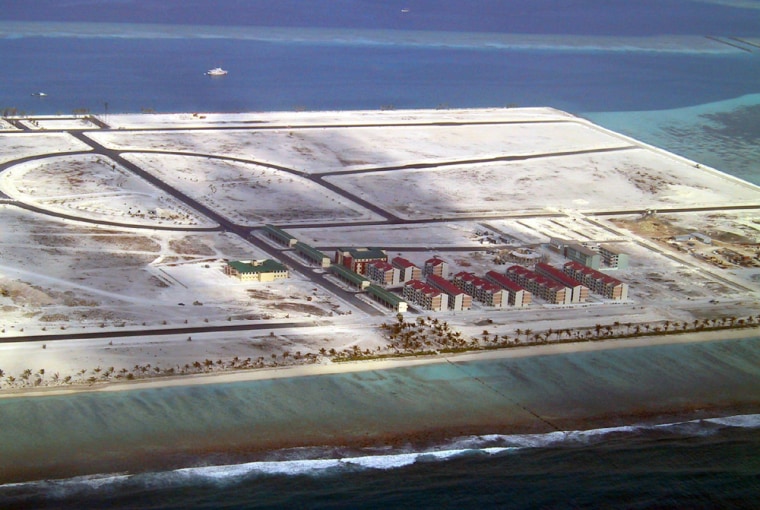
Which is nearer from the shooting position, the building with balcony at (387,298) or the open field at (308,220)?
the open field at (308,220)

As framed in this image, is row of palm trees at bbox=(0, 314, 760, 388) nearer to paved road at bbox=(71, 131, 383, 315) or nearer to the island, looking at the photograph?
the island

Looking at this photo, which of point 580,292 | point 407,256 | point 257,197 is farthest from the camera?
point 257,197

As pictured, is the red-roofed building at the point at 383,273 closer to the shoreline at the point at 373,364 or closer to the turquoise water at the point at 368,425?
the shoreline at the point at 373,364

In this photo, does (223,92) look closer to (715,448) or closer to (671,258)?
(671,258)

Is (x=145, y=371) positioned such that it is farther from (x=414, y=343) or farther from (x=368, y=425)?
(x=414, y=343)

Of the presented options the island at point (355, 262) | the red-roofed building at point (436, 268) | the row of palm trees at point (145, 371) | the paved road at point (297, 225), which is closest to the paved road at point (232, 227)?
the paved road at point (297, 225)

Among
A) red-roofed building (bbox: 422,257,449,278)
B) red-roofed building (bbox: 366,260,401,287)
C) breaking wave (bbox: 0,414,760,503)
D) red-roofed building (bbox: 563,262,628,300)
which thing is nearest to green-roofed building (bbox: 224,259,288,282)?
red-roofed building (bbox: 366,260,401,287)

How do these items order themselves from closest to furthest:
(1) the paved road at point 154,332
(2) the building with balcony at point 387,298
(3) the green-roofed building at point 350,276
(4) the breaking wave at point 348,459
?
(4) the breaking wave at point 348,459 < (1) the paved road at point 154,332 < (2) the building with balcony at point 387,298 < (3) the green-roofed building at point 350,276

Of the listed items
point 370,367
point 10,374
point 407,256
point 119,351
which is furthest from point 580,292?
point 10,374
